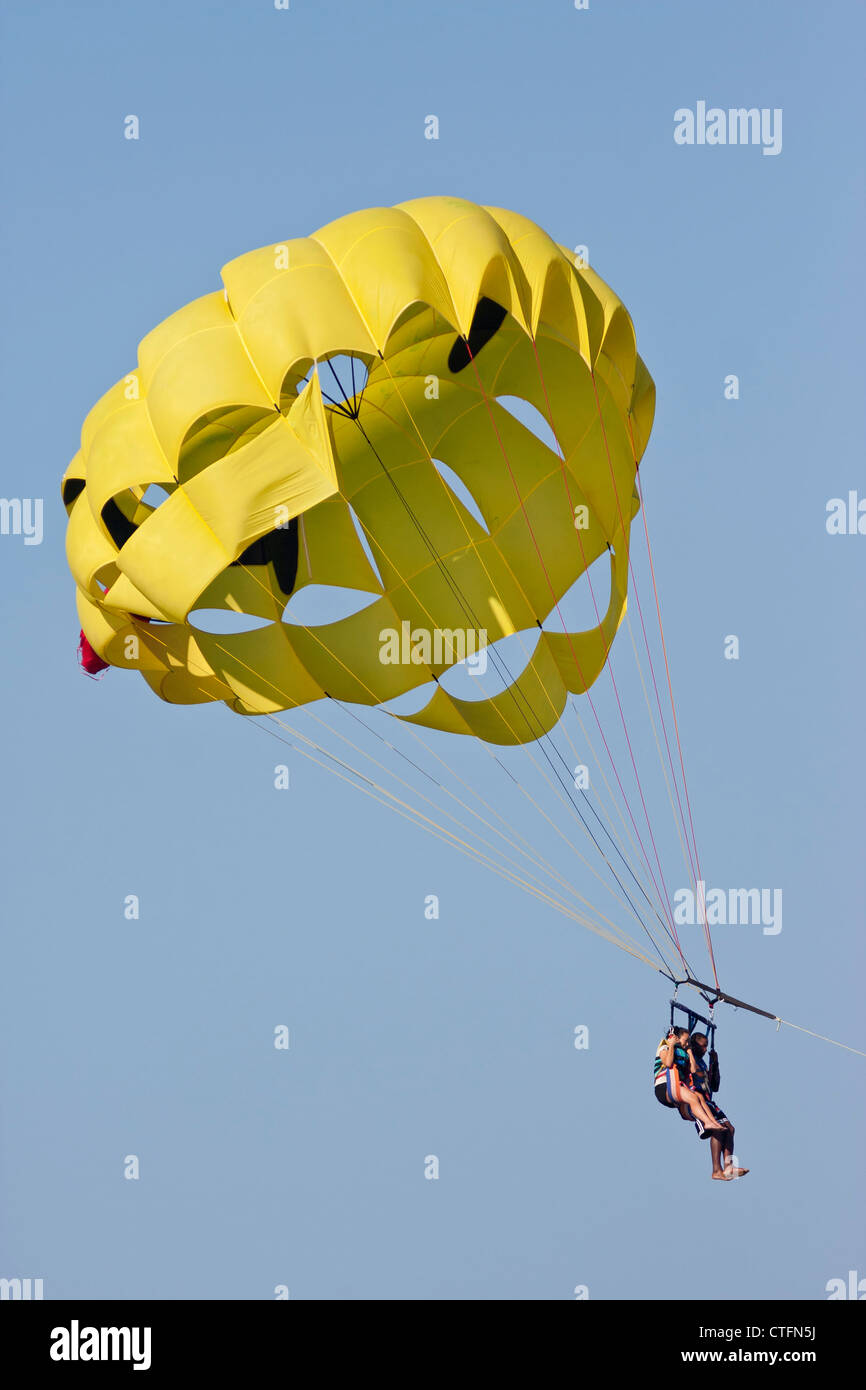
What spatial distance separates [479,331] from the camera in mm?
18484

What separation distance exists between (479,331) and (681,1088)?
20.3 ft

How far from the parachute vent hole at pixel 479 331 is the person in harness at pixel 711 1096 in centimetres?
551

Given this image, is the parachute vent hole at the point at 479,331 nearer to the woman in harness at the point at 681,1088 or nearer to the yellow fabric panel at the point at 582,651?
the yellow fabric panel at the point at 582,651

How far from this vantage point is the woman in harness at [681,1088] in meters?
16.9

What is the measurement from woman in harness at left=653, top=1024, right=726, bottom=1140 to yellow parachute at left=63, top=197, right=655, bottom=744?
3690 millimetres

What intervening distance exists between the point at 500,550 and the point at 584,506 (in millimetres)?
860

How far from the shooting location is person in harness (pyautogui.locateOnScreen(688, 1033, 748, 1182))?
16891 mm

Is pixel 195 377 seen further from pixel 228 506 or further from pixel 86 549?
pixel 86 549

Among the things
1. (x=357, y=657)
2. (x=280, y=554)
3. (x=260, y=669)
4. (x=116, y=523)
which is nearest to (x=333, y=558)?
(x=280, y=554)

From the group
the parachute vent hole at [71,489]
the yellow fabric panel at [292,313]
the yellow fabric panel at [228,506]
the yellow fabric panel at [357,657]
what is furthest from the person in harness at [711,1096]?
the parachute vent hole at [71,489]

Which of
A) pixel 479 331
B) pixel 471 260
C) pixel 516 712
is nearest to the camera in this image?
pixel 471 260

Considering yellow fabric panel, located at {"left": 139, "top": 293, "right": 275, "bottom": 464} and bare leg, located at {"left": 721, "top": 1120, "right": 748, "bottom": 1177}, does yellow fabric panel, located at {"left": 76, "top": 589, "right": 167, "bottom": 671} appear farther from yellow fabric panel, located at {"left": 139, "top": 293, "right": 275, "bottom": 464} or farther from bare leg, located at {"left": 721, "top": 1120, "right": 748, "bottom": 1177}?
bare leg, located at {"left": 721, "top": 1120, "right": 748, "bottom": 1177}

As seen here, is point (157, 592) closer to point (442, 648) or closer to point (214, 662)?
point (214, 662)
